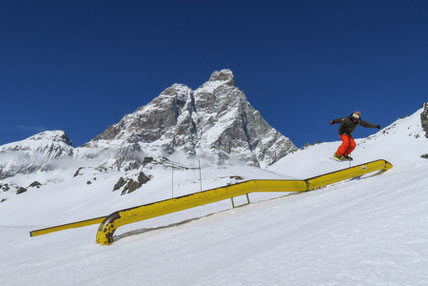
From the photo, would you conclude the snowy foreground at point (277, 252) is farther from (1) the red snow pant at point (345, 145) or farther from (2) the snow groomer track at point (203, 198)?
(1) the red snow pant at point (345, 145)

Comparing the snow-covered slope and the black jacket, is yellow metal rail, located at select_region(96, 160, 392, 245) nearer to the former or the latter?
the snow-covered slope

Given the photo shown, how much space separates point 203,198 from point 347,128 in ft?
18.3

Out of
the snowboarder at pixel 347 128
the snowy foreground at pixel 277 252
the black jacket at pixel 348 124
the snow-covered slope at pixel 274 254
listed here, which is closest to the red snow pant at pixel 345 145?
the snowboarder at pixel 347 128

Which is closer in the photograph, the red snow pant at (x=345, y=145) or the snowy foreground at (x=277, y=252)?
the snowy foreground at (x=277, y=252)

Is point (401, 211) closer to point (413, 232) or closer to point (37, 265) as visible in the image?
point (413, 232)

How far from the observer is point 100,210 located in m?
25.6

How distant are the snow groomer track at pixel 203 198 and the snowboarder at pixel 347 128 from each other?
714 mm

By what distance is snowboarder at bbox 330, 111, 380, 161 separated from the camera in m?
9.45

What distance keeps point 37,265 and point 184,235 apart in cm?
206

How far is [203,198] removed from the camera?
271 inches

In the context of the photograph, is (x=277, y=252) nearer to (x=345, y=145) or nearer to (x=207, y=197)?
(x=207, y=197)

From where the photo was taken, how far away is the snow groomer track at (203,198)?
5.32 m

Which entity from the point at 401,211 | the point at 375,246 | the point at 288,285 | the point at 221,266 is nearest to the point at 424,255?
the point at 375,246

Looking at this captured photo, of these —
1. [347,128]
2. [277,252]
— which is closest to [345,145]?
[347,128]
